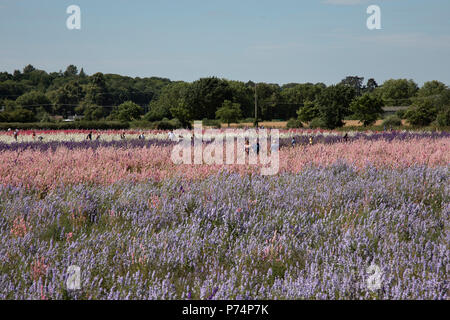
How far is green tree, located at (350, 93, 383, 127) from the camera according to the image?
59.6 metres

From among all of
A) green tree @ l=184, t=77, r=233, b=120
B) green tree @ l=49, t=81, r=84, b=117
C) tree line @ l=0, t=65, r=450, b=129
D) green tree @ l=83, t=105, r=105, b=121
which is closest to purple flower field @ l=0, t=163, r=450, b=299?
tree line @ l=0, t=65, r=450, b=129

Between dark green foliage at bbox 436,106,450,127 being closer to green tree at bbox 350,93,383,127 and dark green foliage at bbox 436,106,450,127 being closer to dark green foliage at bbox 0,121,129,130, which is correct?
green tree at bbox 350,93,383,127

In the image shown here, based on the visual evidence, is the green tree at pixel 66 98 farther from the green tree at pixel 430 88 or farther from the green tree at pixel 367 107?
the green tree at pixel 430 88

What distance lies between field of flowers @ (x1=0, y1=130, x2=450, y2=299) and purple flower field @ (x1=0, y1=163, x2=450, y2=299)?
2 centimetres

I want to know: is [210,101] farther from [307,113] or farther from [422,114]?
[422,114]

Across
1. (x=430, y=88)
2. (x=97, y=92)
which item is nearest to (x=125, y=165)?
(x=97, y=92)

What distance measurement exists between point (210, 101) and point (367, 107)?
28.2 m

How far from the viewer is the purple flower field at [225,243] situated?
293 cm

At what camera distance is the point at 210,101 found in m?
75.8
